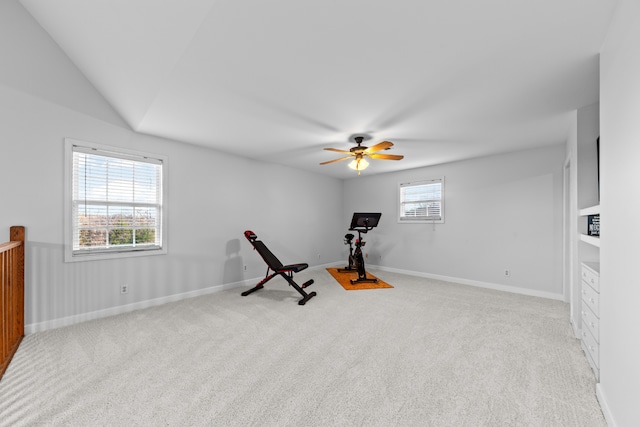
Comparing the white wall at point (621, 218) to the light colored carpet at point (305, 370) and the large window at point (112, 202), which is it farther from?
the large window at point (112, 202)

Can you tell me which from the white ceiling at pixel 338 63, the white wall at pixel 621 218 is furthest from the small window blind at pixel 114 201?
the white wall at pixel 621 218

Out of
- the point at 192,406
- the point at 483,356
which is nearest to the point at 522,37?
the point at 483,356

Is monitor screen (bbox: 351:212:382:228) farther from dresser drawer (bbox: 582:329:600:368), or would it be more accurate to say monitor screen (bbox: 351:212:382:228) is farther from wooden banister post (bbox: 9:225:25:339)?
wooden banister post (bbox: 9:225:25:339)

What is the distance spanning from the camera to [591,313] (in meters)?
2.10

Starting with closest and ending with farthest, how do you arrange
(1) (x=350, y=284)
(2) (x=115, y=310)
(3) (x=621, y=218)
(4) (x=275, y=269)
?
(3) (x=621, y=218), (2) (x=115, y=310), (4) (x=275, y=269), (1) (x=350, y=284)

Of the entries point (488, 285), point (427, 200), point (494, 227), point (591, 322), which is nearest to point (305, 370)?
point (591, 322)

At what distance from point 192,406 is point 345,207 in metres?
5.64

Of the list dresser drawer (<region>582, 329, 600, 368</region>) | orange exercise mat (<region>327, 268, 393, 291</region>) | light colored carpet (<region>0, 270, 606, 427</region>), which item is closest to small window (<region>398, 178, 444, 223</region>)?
orange exercise mat (<region>327, 268, 393, 291</region>)

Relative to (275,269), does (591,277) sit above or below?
above

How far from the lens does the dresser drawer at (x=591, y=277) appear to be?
196 centimetres

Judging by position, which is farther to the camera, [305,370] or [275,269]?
[275,269]

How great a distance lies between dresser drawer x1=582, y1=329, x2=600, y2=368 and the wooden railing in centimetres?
447

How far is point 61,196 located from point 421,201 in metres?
5.66

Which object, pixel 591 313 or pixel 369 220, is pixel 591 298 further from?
pixel 369 220
